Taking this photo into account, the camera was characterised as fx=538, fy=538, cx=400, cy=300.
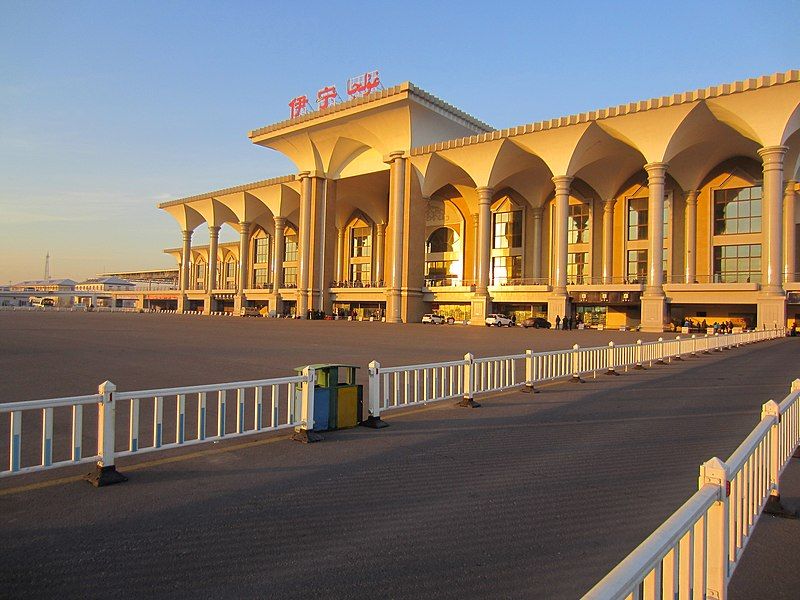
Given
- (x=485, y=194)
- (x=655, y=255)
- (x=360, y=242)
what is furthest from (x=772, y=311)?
(x=360, y=242)

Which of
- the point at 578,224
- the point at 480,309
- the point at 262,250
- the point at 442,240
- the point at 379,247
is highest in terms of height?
the point at 262,250

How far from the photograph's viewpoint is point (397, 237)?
5528 centimetres

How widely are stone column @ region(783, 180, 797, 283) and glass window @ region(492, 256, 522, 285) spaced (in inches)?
960

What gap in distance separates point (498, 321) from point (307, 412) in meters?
43.8

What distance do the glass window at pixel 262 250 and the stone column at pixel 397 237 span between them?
42.1 m

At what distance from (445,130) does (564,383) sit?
1944 inches

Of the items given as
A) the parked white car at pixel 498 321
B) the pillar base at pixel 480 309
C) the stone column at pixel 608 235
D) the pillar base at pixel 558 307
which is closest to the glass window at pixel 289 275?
the pillar base at pixel 480 309

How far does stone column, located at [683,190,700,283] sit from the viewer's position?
49.4 metres

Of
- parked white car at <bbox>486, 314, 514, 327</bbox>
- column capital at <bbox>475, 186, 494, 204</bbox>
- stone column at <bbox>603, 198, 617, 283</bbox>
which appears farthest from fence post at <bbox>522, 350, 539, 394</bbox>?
stone column at <bbox>603, 198, 617, 283</bbox>

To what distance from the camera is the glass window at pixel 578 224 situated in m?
56.4

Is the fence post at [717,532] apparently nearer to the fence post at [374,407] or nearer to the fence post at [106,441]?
the fence post at [106,441]

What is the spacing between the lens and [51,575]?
139 inches

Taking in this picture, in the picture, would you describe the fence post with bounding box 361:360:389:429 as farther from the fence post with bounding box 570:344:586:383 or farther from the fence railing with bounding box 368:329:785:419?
the fence post with bounding box 570:344:586:383

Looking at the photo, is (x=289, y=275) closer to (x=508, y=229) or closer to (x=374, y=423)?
(x=508, y=229)
